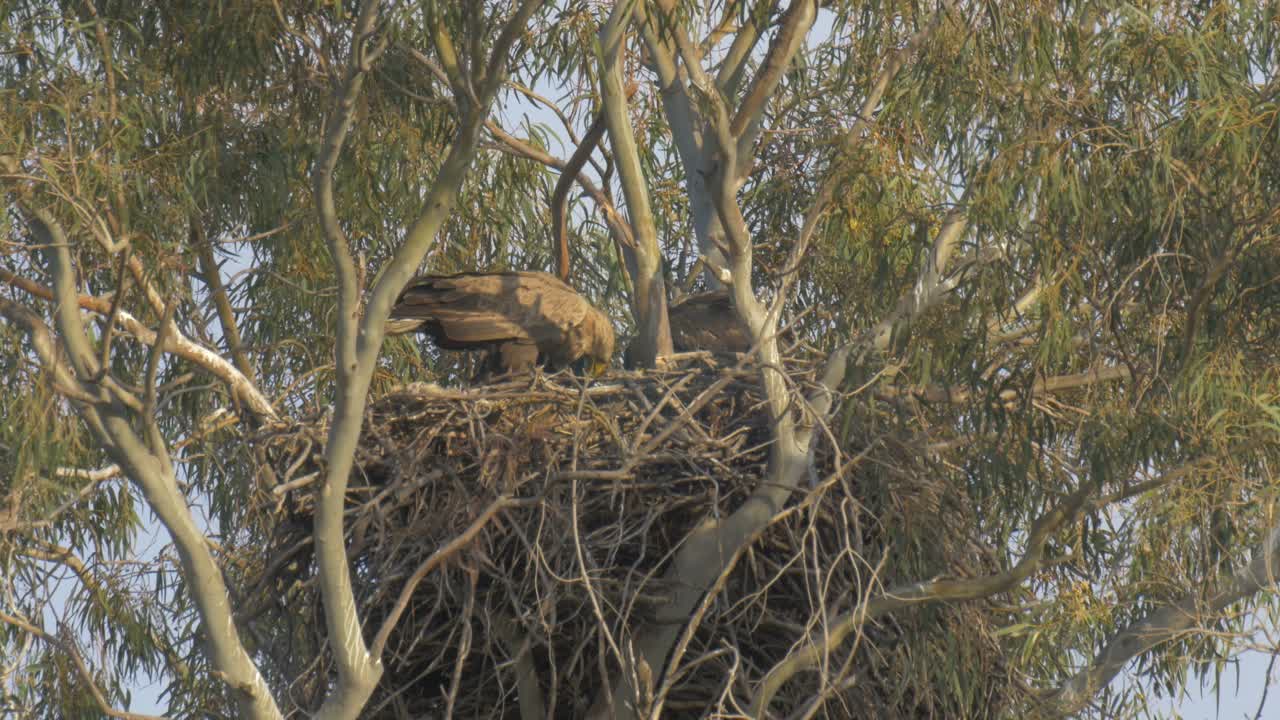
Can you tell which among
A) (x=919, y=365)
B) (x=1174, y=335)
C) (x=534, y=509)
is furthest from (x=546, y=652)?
(x=1174, y=335)

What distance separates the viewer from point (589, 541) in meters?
5.44

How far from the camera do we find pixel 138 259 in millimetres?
6395

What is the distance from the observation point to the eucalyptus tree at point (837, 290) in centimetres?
519

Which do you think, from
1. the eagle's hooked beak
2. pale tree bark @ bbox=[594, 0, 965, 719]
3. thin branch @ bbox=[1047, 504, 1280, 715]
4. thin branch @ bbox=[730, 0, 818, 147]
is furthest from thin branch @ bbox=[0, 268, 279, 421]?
thin branch @ bbox=[1047, 504, 1280, 715]

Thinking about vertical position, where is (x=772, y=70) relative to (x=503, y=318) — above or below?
above

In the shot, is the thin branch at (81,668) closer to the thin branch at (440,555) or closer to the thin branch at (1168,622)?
the thin branch at (440,555)

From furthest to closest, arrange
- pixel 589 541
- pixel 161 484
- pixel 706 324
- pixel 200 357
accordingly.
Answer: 1. pixel 706 324
2. pixel 200 357
3. pixel 589 541
4. pixel 161 484

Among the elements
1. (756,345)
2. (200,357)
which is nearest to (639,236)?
(756,345)

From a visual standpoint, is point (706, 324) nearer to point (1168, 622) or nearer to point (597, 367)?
point (597, 367)

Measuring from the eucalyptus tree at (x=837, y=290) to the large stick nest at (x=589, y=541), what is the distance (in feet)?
0.24

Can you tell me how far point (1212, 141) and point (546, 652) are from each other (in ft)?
10.2

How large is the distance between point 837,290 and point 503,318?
1.65 metres

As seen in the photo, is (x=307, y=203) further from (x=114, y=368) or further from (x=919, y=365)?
(x=919, y=365)

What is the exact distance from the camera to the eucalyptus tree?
5.19 metres
